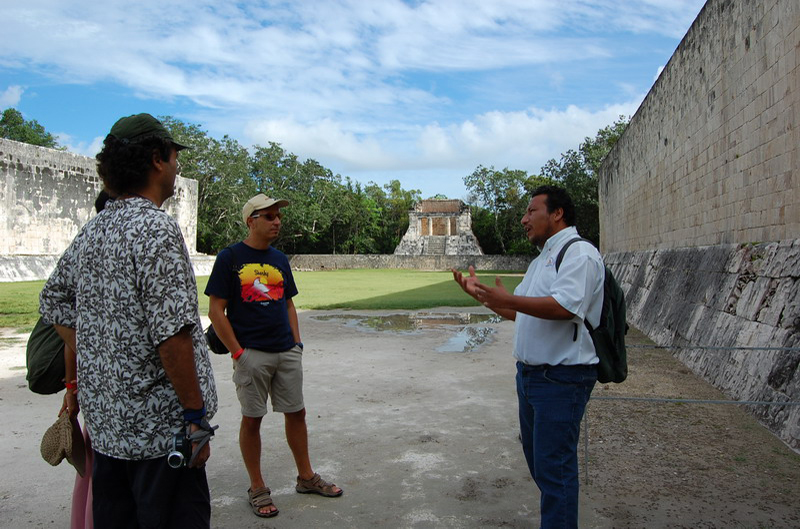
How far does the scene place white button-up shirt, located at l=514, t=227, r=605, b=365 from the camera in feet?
8.05

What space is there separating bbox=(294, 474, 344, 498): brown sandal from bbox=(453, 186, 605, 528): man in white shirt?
1317 millimetres

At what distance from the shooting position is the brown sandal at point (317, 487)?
11.3 feet

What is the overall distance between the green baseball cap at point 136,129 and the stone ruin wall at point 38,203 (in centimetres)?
2085

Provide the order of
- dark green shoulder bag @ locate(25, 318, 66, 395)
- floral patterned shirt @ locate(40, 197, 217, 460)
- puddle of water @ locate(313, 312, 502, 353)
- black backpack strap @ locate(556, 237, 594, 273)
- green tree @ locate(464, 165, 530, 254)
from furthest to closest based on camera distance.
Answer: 1. green tree @ locate(464, 165, 530, 254)
2. puddle of water @ locate(313, 312, 502, 353)
3. black backpack strap @ locate(556, 237, 594, 273)
4. dark green shoulder bag @ locate(25, 318, 66, 395)
5. floral patterned shirt @ locate(40, 197, 217, 460)

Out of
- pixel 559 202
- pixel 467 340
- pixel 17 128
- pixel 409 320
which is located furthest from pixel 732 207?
pixel 17 128

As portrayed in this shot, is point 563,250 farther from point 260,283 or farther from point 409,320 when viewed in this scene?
point 409,320

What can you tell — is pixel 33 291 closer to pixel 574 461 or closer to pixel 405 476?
pixel 405 476

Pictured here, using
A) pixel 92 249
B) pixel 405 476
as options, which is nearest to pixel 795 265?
pixel 405 476

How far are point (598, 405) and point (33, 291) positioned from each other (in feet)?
49.6

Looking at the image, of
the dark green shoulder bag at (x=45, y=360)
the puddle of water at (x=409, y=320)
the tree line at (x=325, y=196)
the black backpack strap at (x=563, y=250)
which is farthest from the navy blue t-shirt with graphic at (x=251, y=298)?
the tree line at (x=325, y=196)

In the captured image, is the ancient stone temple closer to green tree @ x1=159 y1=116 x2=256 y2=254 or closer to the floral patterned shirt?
green tree @ x1=159 y1=116 x2=256 y2=254

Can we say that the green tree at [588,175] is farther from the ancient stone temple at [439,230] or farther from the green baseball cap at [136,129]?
the green baseball cap at [136,129]

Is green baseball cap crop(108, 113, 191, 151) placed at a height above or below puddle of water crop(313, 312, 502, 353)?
above

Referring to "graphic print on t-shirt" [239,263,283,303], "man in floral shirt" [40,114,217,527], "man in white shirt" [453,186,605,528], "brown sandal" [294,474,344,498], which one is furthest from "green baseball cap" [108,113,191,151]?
"brown sandal" [294,474,344,498]
